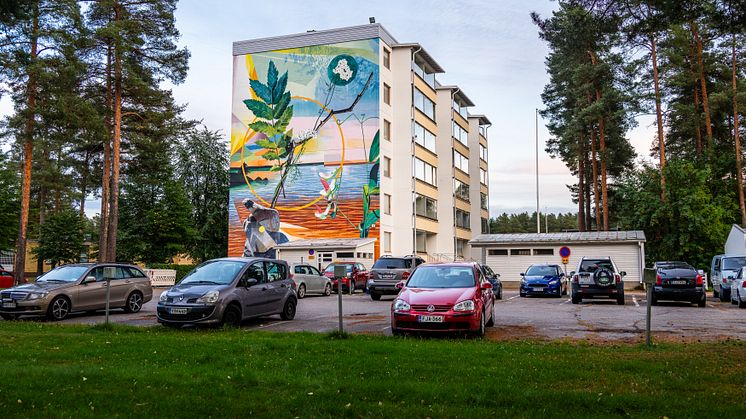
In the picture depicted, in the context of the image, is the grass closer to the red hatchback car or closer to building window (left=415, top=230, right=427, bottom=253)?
the red hatchback car

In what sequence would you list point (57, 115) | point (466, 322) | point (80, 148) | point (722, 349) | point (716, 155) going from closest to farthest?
point (722, 349) < point (466, 322) < point (57, 115) < point (80, 148) < point (716, 155)

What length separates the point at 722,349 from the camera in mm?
9969

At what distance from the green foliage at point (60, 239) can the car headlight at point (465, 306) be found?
140 feet

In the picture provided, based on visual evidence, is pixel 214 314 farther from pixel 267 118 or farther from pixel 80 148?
pixel 267 118

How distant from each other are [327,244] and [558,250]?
1599 centimetres

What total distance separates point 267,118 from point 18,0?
141 feet

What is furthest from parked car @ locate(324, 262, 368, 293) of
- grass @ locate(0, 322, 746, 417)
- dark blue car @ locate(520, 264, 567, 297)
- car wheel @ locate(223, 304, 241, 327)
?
grass @ locate(0, 322, 746, 417)

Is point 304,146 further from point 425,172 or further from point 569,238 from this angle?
point 569,238

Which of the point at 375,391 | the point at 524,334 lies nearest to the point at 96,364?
the point at 375,391

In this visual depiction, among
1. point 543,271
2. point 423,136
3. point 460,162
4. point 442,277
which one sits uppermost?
point 423,136

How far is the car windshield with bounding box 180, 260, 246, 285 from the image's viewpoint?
14.1 meters

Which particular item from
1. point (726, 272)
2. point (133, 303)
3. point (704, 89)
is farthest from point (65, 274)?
point (704, 89)

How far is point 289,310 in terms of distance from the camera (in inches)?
A: 632

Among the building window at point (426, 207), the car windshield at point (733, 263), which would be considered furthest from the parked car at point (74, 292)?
the building window at point (426, 207)
